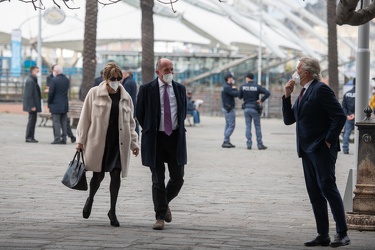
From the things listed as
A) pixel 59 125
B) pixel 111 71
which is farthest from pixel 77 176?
pixel 59 125

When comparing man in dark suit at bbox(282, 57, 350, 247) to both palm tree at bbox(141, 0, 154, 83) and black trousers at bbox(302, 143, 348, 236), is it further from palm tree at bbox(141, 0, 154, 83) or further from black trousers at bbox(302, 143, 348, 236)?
palm tree at bbox(141, 0, 154, 83)

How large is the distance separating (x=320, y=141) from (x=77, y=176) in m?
2.72

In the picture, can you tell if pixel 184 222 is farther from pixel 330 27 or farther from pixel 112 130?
pixel 330 27

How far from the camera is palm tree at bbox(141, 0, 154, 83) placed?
32750 mm

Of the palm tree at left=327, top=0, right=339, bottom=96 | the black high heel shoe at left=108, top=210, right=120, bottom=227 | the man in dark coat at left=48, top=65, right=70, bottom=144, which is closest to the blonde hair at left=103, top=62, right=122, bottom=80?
the black high heel shoe at left=108, top=210, right=120, bottom=227

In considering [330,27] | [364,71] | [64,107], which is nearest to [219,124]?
[330,27]

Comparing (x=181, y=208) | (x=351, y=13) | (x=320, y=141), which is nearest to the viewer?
(x=351, y=13)

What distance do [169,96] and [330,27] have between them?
25.8 m

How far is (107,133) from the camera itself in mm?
10828

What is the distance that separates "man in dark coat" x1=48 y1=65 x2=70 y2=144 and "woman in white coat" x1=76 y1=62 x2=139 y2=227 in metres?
13.2

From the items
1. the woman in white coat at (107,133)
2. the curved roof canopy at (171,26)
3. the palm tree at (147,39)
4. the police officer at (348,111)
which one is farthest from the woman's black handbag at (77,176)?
the curved roof canopy at (171,26)

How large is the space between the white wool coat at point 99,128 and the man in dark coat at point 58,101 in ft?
43.1

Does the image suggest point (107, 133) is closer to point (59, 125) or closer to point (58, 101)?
point (58, 101)

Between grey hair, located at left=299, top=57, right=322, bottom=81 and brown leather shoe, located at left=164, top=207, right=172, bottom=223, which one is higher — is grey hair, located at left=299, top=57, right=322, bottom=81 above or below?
above
